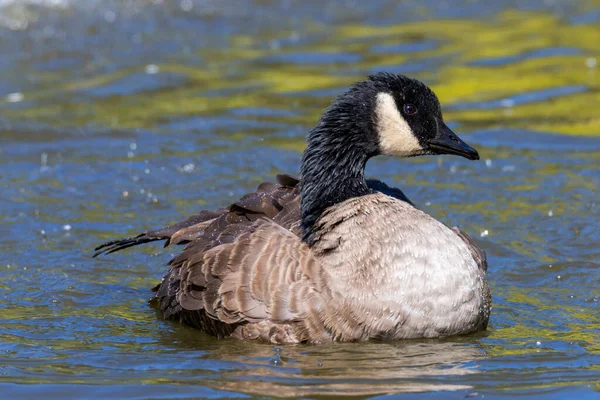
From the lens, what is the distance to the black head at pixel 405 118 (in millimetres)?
7699

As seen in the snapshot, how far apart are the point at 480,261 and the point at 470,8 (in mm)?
12784

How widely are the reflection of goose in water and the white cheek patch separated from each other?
145 cm

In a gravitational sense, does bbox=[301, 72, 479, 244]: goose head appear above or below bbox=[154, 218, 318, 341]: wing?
above

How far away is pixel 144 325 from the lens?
27.0ft

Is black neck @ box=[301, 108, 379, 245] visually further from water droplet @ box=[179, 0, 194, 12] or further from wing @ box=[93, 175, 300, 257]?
water droplet @ box=[179, 0, 194, 12]

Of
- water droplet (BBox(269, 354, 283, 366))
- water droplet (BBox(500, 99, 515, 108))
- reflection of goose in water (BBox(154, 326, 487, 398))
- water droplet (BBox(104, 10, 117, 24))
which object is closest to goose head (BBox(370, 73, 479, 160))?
reflection of goose in water (BBox(154, 326, 487, 398))

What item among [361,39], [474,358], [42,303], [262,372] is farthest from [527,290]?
[361,39]

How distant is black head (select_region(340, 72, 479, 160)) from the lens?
303 inches

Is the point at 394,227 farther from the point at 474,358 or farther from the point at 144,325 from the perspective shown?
the point at 144,325

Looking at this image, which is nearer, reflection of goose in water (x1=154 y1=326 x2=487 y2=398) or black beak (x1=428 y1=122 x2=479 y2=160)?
reflection of goose in water (x1=154 y1=326 x2=487 y2=398)

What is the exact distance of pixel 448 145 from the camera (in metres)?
7.85

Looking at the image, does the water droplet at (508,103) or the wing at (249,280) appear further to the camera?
the water droplet at (508,103)

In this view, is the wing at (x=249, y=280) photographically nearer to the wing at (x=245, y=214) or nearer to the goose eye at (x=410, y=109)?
the wing at (x=245, y=214)

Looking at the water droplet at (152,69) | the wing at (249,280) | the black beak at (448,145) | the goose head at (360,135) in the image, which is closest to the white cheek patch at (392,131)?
the goose head at (360,135)
